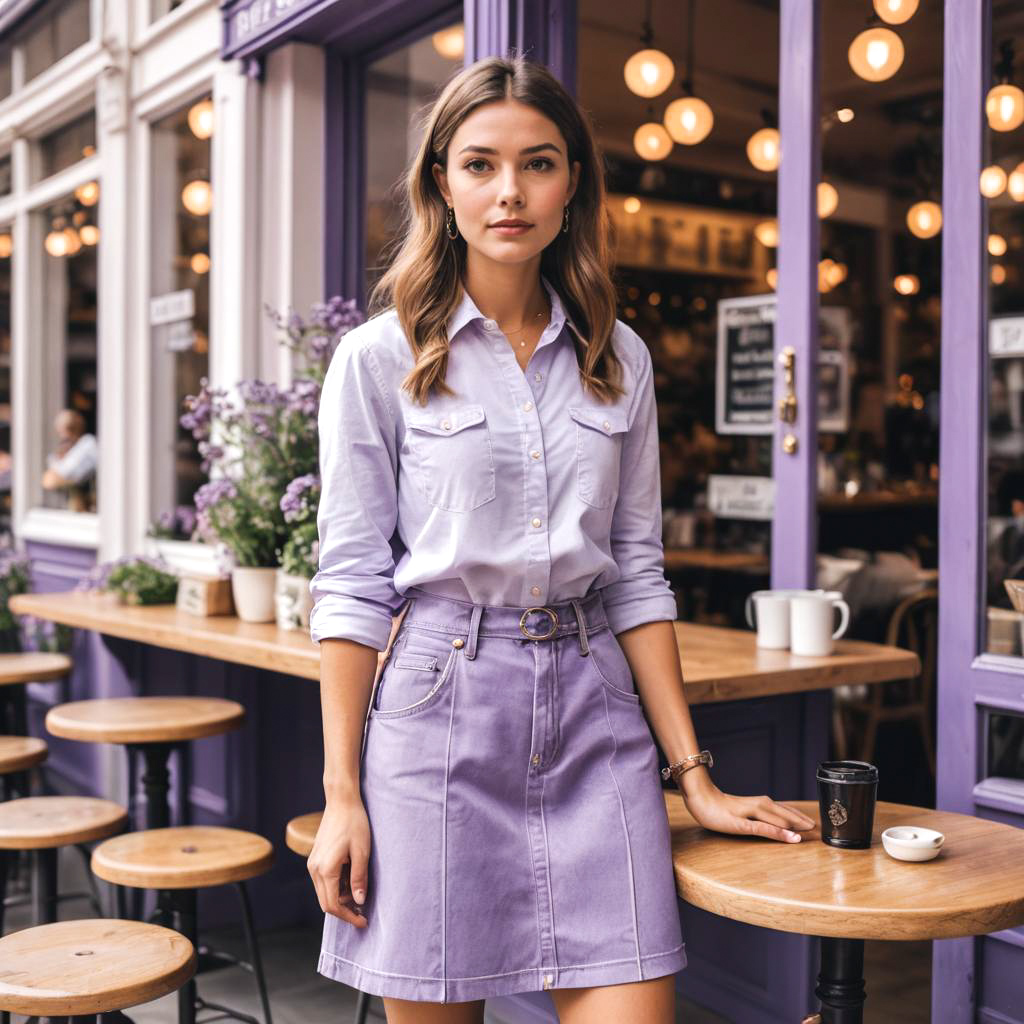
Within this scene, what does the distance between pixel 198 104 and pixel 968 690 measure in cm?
361

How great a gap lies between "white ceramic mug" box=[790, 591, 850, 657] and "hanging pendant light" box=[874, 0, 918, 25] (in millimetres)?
3149

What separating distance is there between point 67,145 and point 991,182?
491cm

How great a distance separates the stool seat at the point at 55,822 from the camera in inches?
119

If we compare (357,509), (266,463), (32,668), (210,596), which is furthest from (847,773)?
(32,668)

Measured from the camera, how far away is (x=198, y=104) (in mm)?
4801

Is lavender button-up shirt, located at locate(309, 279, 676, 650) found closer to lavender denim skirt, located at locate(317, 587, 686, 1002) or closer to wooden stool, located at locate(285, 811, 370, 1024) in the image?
lavender denim skirt, located at locate(317, 587, 686, 1002)

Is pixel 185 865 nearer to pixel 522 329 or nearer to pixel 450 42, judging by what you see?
pixel 522 329

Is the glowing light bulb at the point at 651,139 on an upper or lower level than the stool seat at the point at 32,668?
upper

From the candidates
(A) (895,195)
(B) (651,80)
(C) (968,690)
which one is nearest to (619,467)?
(C) (968,690)

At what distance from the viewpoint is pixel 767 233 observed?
8492 mm

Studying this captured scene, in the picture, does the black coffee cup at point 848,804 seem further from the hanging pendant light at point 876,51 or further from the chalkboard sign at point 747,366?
the hanging pendant light at point 876,51

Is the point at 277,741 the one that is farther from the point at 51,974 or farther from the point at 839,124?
the point at 839,124

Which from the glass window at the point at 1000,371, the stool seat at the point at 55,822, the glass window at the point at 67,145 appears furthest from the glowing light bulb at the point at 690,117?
the stool seat at the point at 55,822

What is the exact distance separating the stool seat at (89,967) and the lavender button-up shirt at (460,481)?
82 centimetres
